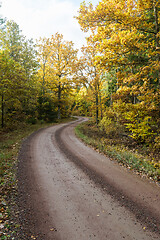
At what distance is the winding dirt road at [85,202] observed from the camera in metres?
3.64

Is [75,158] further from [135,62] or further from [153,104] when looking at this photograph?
[135,62]

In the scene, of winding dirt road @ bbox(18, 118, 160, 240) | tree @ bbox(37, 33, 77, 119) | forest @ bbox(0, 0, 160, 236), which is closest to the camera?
winding dirt road @ bbox(18, 118, 160, 240)

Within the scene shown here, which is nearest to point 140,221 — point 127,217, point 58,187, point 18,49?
point 127,217

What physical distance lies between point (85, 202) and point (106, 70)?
7.77 metres

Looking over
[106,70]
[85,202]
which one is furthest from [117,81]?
[85,202]

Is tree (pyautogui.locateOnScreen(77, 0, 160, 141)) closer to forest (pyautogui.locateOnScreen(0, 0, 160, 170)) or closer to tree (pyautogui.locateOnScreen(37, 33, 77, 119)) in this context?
forest (pyautogui.locateOnScreen(0, 0, 160, 170))

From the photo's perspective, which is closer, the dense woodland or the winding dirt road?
the winding dirt road

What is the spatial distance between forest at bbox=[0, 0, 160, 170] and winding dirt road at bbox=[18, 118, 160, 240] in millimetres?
3131

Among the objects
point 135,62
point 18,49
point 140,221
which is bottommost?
point 140,221

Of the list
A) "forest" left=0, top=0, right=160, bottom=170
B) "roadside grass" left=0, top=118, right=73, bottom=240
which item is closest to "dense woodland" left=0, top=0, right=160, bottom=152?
"forest" left=0, top=0, right=160, bottom=170

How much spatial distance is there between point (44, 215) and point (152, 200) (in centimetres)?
358

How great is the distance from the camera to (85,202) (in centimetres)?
482

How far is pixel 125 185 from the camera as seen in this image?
5891 millimetres

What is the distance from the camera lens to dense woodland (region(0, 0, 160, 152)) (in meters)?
8.57
